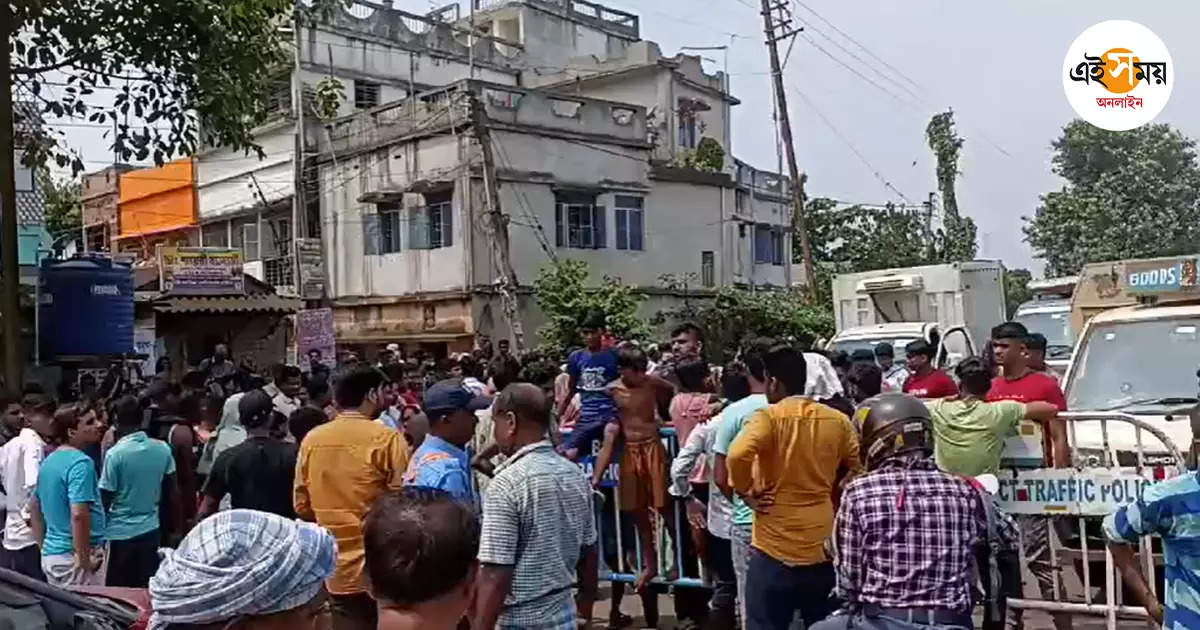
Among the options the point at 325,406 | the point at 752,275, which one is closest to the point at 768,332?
the point at 752,275

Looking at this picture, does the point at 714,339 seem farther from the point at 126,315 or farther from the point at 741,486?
the point at 741,486

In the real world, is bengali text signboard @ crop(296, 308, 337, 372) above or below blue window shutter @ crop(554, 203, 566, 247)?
below

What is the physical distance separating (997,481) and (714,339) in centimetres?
2110

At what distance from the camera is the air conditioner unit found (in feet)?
63.6

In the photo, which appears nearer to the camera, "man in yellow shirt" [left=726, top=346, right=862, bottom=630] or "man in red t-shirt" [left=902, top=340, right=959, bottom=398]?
"man in yellow shirt" [left=726, top=346, right=862, bottom=630]

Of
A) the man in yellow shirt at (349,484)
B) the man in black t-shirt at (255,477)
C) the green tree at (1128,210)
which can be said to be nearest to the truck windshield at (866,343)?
the man in black t-shirt at (255,477)

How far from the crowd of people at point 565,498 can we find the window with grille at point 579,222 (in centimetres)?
1752

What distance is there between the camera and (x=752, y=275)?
109 ft

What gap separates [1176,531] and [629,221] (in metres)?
25.3

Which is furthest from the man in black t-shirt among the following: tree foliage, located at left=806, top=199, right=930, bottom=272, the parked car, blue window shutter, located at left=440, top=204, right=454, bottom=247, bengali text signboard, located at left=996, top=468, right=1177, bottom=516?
tree foliage, located at left=806, top=199, right=930, bottom=272

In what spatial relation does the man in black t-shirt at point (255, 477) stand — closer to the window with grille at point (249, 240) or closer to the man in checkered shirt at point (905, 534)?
the man in checkered shirt at point (905, 534)

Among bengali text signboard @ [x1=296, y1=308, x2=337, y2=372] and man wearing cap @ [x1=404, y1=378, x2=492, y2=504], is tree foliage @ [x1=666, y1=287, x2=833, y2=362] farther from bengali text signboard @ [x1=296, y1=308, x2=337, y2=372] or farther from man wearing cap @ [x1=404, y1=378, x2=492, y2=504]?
man wearing cap @ [x1=404, y1=378, x2=492, y2=504]

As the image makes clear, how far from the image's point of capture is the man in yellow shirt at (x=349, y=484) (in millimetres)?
5262

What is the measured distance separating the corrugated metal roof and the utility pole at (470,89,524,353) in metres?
4.59
